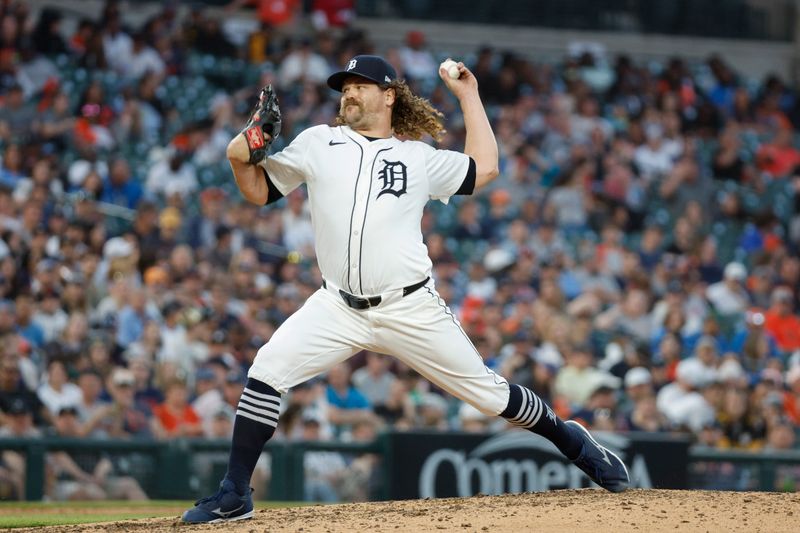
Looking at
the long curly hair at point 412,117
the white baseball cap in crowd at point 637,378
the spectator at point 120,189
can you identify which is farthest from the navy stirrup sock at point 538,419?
the spectator at point 120,189

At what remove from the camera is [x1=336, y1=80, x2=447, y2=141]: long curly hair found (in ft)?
18.1

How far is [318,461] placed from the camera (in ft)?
28.8

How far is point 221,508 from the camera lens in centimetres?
512

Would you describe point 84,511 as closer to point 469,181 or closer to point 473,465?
point 473,465

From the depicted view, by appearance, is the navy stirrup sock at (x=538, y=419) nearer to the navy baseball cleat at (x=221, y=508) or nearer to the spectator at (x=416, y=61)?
the navy baseball cleat at (x=221, y=508)

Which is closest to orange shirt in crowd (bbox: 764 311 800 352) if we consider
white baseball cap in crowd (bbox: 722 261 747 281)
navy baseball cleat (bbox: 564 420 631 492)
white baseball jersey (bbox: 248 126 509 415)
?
white baseball cap in crowd (bbox: 722 261 747 281)

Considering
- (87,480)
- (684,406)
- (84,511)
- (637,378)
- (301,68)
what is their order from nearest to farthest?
(84,511) < (87,480) < (637,378) < (684,406) < (301,68)

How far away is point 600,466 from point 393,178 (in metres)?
1.64

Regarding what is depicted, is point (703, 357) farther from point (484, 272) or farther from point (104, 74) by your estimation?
point (104, 74)

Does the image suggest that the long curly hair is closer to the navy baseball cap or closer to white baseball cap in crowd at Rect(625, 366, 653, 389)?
the navy baseball cap

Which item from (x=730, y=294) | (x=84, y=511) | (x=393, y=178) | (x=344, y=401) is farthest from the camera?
(x=730, y=294)

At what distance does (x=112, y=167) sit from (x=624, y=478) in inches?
290

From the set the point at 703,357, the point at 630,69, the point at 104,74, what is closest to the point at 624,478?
the point at 703,357

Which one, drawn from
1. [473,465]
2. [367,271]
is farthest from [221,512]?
[473,465]
